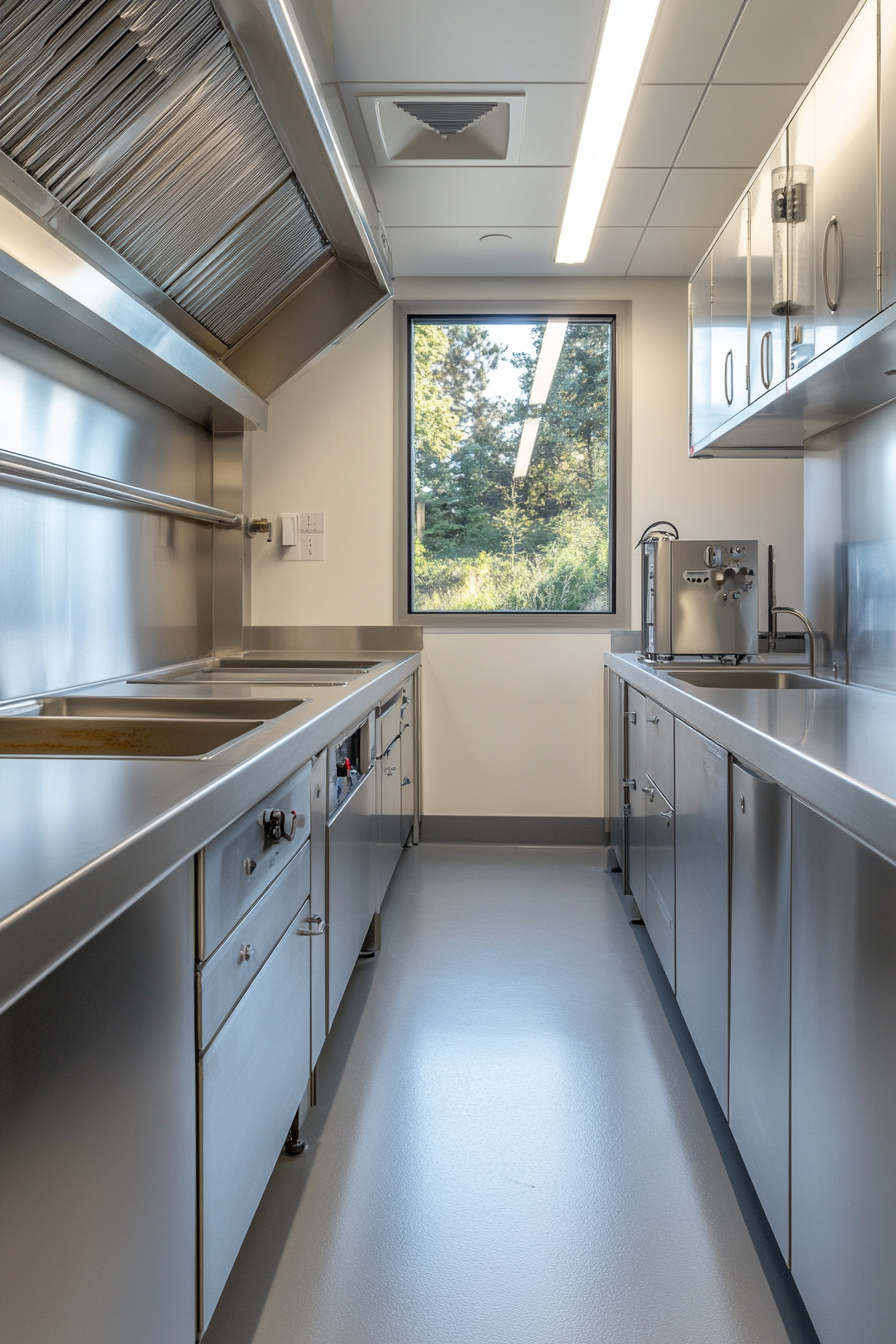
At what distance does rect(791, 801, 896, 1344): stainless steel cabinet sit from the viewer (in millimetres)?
976

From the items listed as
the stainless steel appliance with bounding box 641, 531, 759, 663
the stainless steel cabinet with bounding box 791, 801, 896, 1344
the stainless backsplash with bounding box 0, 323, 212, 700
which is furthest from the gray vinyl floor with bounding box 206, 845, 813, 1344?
the stainless backsplash with bounding box 0, 323, 212, 700

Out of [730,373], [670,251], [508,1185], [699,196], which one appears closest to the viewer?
[508,1185]

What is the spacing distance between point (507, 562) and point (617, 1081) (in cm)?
250

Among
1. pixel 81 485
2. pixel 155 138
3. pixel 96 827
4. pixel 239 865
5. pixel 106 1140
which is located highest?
pixel 155 138

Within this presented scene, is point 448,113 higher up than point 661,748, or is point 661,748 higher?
point 448,113

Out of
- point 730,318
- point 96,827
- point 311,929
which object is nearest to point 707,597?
point 730,318

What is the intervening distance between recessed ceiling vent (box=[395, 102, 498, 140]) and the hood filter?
1.44ft

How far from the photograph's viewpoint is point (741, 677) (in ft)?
9.09

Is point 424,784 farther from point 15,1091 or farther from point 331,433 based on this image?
point 15,1091

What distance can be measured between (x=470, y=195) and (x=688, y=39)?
99 cm

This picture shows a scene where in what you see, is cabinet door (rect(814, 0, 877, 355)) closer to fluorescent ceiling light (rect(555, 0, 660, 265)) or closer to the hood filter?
fluorescent ceiling light (rect(555, 0, 660, 265))

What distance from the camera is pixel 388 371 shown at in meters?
3.97

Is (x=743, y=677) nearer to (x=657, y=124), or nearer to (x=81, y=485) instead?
(x=657, y=124)

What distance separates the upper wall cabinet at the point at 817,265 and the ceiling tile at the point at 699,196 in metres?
0.53
